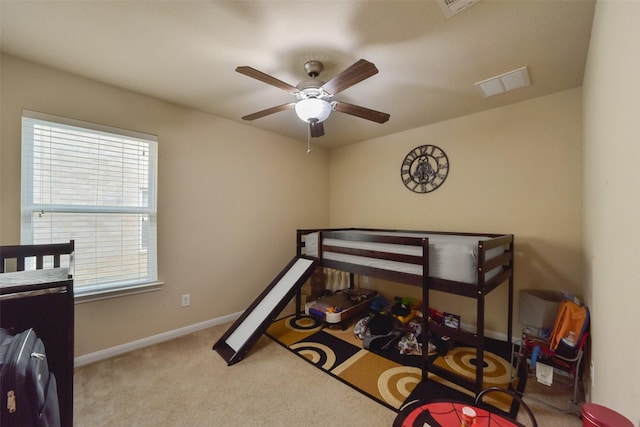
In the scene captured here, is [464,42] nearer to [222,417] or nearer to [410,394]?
[410,394]

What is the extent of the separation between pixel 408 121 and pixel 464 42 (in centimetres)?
136

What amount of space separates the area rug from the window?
5.03 ft

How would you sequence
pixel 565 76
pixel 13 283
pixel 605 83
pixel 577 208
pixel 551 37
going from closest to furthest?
pixel 13 283
pixel 605 83
pixel 551 37
pixel 565 76
pixel 577 208

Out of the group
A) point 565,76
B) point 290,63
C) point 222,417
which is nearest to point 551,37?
point 565,76

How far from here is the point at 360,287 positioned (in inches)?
145

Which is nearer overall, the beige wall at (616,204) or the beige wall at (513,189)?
the beige wall at (616,204)

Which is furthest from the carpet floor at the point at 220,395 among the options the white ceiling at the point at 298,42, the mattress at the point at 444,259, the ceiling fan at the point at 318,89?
the white ceiling at the point at 298,42

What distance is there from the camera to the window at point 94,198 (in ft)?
6.31

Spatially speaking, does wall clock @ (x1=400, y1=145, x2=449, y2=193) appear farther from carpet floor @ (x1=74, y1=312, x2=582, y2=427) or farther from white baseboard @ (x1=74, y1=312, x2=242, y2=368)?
white baseboard @ (x1=74, y1=312, x2=242, y2=368)

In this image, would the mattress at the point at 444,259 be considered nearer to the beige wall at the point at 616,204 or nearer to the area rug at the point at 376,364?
the beige wall at the point at 616,204

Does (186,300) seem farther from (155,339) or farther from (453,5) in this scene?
(453,5)

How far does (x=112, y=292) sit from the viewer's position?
2.21 m

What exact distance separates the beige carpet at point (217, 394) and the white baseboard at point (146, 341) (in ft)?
0.21

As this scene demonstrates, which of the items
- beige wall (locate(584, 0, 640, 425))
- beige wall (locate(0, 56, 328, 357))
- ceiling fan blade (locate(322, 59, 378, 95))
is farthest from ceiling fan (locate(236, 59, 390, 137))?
beige wall (locate(0, 56, 328, 357))
